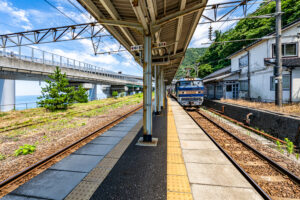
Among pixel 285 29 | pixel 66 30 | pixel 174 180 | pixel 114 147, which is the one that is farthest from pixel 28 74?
pixel 285 29

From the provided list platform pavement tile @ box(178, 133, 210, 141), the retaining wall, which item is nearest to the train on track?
the retaining wall

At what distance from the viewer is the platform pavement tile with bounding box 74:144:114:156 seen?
4824mm

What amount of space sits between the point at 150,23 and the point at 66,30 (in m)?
9.91

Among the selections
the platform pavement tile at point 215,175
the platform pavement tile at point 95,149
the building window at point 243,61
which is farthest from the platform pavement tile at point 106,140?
the building window at point 243,61

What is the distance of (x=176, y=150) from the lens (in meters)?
4.95

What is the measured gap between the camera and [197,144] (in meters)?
5.52

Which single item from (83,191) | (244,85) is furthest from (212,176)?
(244,85)

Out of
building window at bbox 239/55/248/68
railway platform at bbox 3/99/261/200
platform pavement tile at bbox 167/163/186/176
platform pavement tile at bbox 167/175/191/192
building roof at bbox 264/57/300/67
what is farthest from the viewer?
building window at bbox 239/55/248/68

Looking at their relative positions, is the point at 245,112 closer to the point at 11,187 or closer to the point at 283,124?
the point at 283,124

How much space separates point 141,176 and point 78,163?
81.2 inches

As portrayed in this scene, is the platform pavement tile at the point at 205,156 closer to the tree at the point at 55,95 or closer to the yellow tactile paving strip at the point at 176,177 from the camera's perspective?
the yellow tactile paving strip at the point at 176,177

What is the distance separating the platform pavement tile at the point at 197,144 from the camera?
5.22m

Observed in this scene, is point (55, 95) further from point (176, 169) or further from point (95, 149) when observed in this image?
point (176, 169)

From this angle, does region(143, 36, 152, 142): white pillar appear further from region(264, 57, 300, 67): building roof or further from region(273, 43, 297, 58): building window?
region(273, 43, 297, 58): building window
